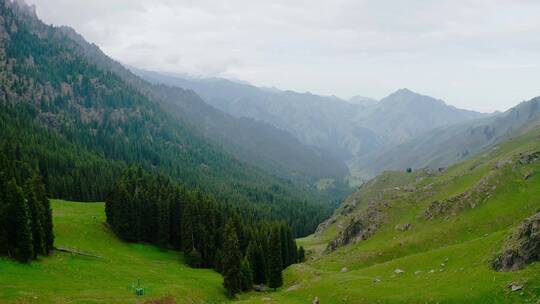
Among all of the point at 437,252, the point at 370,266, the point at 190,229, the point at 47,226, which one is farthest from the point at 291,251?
the point at 47,226

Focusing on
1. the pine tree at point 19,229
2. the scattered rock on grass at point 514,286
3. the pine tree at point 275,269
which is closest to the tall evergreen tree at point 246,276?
the pine tree at point 275,269

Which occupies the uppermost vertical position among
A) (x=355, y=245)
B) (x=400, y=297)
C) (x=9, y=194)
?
(x=9, y=194)

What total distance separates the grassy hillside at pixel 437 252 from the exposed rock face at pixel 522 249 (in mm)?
1691

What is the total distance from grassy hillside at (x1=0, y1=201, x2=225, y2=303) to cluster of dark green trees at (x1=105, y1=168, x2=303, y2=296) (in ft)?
14.1

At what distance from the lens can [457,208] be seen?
10900 cm

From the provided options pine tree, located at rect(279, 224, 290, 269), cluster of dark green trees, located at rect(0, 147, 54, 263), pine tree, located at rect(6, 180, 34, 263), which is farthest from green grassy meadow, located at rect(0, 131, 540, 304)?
pine tree, located at rect(279, 224, 290, 269)

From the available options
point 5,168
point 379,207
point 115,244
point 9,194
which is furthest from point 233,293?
point 379,207

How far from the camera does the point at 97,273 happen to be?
6844 cm

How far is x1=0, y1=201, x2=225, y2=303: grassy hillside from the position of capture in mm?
53969

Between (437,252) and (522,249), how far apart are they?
2509cm

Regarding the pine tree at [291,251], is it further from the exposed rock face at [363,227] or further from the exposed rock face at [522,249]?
the exposed rock face at [522,249]

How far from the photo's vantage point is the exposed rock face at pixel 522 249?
5084 centimetres

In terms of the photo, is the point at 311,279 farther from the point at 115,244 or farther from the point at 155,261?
the point at 115,244

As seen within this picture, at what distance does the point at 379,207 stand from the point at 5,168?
10246 cm
